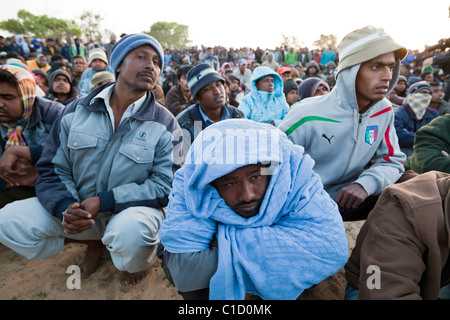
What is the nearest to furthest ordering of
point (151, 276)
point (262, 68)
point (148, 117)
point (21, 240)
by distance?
point (21, 240)
point (148, 117)
point (151, 276)
point (262, 68)

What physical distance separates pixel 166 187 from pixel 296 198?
3.79 ft

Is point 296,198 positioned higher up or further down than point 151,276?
higher up

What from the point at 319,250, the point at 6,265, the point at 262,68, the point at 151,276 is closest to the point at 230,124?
the point at 319,250

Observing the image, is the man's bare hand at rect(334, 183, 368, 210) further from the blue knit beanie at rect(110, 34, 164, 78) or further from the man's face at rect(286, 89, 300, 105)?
the man's face at rect(286, 89, 300, 105)

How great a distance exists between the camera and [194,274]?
1.33 m

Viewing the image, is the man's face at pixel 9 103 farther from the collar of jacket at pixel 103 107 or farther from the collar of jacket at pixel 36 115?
the collar of jacket at pixel 103 107

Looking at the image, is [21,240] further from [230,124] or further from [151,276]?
[230,124]

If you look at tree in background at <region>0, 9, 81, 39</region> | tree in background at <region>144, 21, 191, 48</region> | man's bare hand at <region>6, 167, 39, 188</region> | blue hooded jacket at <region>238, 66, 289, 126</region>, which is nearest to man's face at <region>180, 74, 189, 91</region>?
blue hooded jacket at <region>238, 66, 289, 126</region>

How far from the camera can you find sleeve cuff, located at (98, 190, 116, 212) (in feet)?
6.48

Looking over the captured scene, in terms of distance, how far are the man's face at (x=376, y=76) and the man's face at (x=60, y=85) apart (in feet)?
13.3

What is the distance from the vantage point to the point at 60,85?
13.1 ft

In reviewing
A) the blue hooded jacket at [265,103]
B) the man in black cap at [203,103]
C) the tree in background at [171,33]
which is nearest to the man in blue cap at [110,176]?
the man in black cap at [203,103]

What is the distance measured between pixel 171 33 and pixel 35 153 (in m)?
65.8

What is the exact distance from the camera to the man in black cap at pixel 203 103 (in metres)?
3.16
